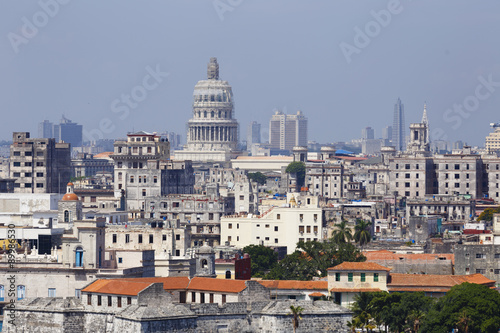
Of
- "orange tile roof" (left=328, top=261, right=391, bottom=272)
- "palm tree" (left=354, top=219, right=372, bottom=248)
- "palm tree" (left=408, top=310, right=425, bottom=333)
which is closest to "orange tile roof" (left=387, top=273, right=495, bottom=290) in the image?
"orange tile roof" (left=328, top=261, right=391, bottom=272)

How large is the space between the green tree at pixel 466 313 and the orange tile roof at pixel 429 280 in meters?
8.38

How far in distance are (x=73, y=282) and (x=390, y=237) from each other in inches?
2450

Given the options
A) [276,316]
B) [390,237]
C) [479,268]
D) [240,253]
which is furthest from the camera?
[390,237]

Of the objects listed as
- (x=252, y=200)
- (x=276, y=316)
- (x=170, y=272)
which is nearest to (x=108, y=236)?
(x=170, y=272)

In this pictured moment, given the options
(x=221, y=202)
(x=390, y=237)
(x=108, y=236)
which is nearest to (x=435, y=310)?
(x=108, y=236)

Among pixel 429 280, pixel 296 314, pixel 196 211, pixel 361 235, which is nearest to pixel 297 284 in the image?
pixel 429 280

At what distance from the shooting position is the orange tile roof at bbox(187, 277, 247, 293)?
310 ft

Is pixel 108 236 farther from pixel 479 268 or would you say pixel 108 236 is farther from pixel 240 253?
pixel 479 268

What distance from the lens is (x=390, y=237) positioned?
6344 inches

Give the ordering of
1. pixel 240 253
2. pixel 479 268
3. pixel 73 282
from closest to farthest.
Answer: pixel 73 282
pixel 479 268
pixel 240 253

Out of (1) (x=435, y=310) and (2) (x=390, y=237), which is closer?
(1) (x=435, y=310)

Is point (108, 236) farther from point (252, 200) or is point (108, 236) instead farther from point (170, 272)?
point (252, 200)

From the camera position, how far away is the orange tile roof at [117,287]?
92688 mm

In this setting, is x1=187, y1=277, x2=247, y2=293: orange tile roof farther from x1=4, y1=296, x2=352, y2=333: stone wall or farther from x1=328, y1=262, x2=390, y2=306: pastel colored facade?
x1=328, y1=262, x2=390, y2=306: pastel colored facade
